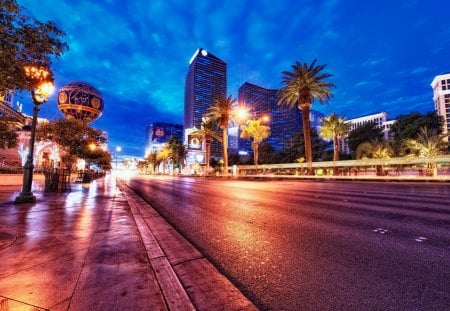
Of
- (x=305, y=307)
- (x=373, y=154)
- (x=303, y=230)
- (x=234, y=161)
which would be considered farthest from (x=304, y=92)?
(x=234, y=161)

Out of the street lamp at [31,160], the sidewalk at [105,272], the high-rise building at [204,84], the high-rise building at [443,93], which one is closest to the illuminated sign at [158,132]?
the high-rise building at [204,84]

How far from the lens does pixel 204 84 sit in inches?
7308

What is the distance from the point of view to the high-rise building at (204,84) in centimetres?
17988

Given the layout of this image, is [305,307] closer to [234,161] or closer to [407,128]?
[407,128]

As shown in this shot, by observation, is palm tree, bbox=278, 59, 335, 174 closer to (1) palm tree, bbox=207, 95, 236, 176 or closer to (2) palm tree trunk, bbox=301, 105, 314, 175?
(2) palm tree trunk, bbox=301, 105, 314, 175

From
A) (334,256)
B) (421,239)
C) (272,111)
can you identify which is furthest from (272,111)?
(334,256)

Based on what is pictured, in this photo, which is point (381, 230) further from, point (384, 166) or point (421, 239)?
point (384, 166)

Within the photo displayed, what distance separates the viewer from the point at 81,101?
24.3 meters

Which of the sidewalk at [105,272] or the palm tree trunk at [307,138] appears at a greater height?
the palm tree trunk at [307,138]

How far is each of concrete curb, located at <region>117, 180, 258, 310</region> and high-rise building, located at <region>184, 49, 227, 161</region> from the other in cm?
17566

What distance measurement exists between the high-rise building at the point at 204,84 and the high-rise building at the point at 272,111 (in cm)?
2817

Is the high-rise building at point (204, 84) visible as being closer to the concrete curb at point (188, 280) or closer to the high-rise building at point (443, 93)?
the high-rise building at point (443, 93)

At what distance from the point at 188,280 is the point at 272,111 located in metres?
169

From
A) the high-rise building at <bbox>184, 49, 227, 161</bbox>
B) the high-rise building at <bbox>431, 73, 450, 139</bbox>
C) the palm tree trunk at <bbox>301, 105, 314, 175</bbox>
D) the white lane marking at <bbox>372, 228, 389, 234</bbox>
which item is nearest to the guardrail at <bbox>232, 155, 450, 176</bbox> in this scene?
the palm tree trunk at <bbox>301, 105, 314, 175</bbox>
